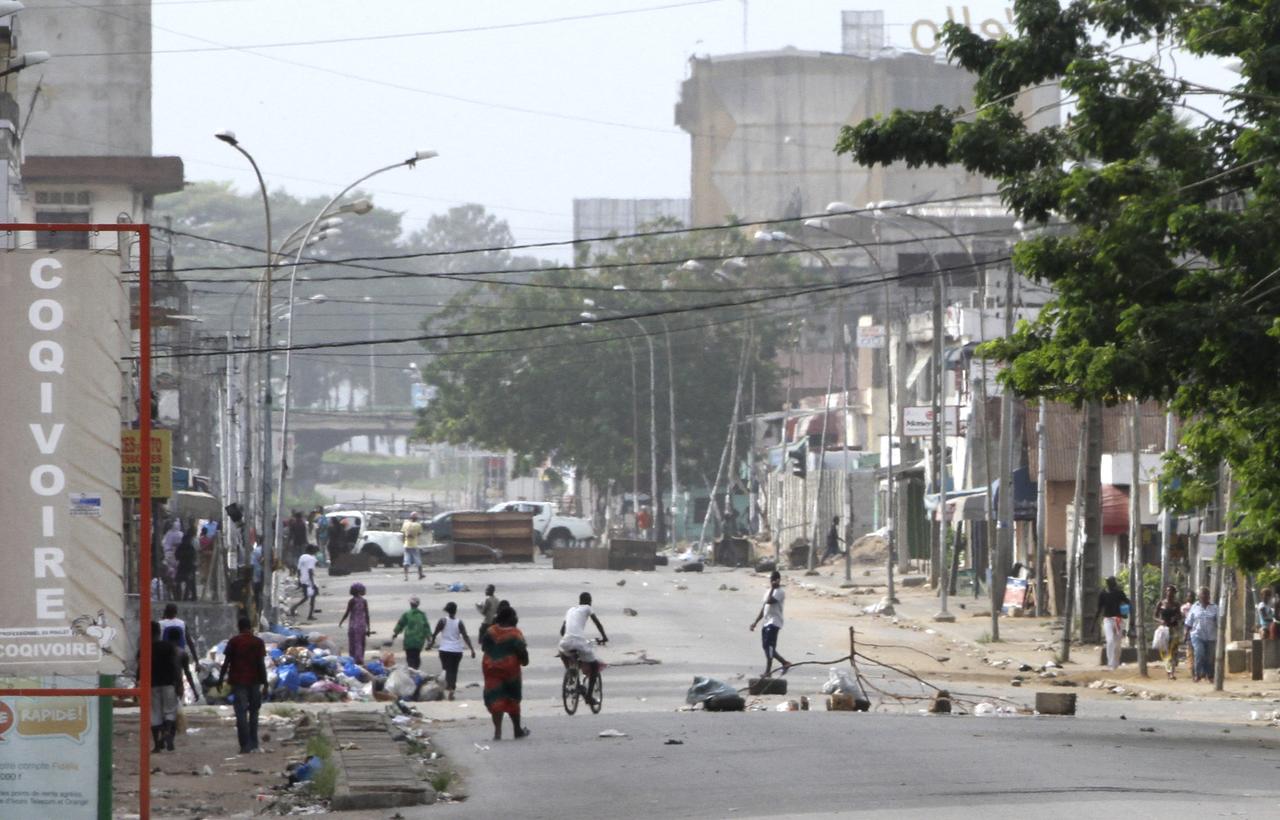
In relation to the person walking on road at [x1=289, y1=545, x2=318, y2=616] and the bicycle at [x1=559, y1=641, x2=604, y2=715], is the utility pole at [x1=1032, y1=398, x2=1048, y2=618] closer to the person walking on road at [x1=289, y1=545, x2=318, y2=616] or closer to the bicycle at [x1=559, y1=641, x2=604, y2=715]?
the person walking on road at [x1=289, y1=545, x2=318, y2=616]

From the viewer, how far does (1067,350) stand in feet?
68.7

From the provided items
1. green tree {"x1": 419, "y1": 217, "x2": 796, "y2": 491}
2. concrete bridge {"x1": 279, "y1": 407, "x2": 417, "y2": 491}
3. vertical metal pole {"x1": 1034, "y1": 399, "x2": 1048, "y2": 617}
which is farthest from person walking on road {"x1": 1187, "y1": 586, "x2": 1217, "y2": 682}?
concrete bridge {"x1": 279, "y1": 407, "x2": 417, "y2": 491}

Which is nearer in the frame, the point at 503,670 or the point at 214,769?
the point at 214,769

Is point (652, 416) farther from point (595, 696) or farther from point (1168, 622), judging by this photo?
point (595, 696)

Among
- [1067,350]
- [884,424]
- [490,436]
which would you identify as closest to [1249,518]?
[1067,350]

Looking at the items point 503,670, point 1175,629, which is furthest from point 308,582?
point 503,670

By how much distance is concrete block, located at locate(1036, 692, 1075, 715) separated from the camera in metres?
24.7

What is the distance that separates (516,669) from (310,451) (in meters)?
142

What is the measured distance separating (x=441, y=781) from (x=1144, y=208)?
8693 millimetres

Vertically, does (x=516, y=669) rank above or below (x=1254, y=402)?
below

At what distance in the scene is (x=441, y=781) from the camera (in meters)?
17.3

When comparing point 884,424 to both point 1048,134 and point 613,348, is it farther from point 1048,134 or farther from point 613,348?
point 1048,134

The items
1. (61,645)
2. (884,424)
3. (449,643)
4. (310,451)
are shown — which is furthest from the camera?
(310,451)

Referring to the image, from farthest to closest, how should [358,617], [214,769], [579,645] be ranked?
[358,617], [579,645], [214,769]
